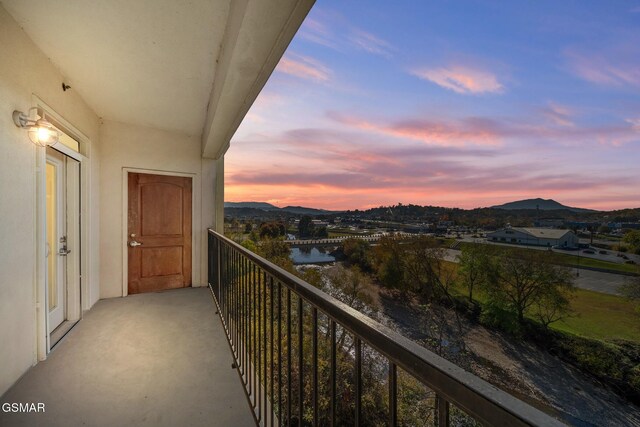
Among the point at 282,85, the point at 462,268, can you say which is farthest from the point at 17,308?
the point at 462,268

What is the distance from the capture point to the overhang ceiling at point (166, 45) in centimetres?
165

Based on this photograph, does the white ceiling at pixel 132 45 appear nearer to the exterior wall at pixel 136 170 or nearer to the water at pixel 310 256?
the exterior wall at pixel 136 170

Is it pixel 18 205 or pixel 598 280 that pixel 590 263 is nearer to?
pixel 598 280

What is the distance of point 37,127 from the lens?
6.87 feet

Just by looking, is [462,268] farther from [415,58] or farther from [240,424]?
[240,424]

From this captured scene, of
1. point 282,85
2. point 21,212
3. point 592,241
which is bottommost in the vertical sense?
point 592,241

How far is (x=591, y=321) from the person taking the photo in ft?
71.9

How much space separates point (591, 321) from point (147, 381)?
101ft

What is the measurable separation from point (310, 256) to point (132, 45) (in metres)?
22.7

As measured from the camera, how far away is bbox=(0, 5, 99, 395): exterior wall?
1830 millimetres

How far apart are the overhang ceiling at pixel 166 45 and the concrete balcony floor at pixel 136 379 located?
2237 millimetres

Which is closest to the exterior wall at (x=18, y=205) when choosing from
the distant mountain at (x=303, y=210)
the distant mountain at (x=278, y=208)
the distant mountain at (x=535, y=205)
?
the distant mountain at (x=278, y=208)

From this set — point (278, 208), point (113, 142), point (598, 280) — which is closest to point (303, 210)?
point (278, 208)

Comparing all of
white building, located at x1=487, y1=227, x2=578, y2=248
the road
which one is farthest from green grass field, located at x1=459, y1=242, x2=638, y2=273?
white building, located at x1=487, y1=227, x2=578, y2=248
